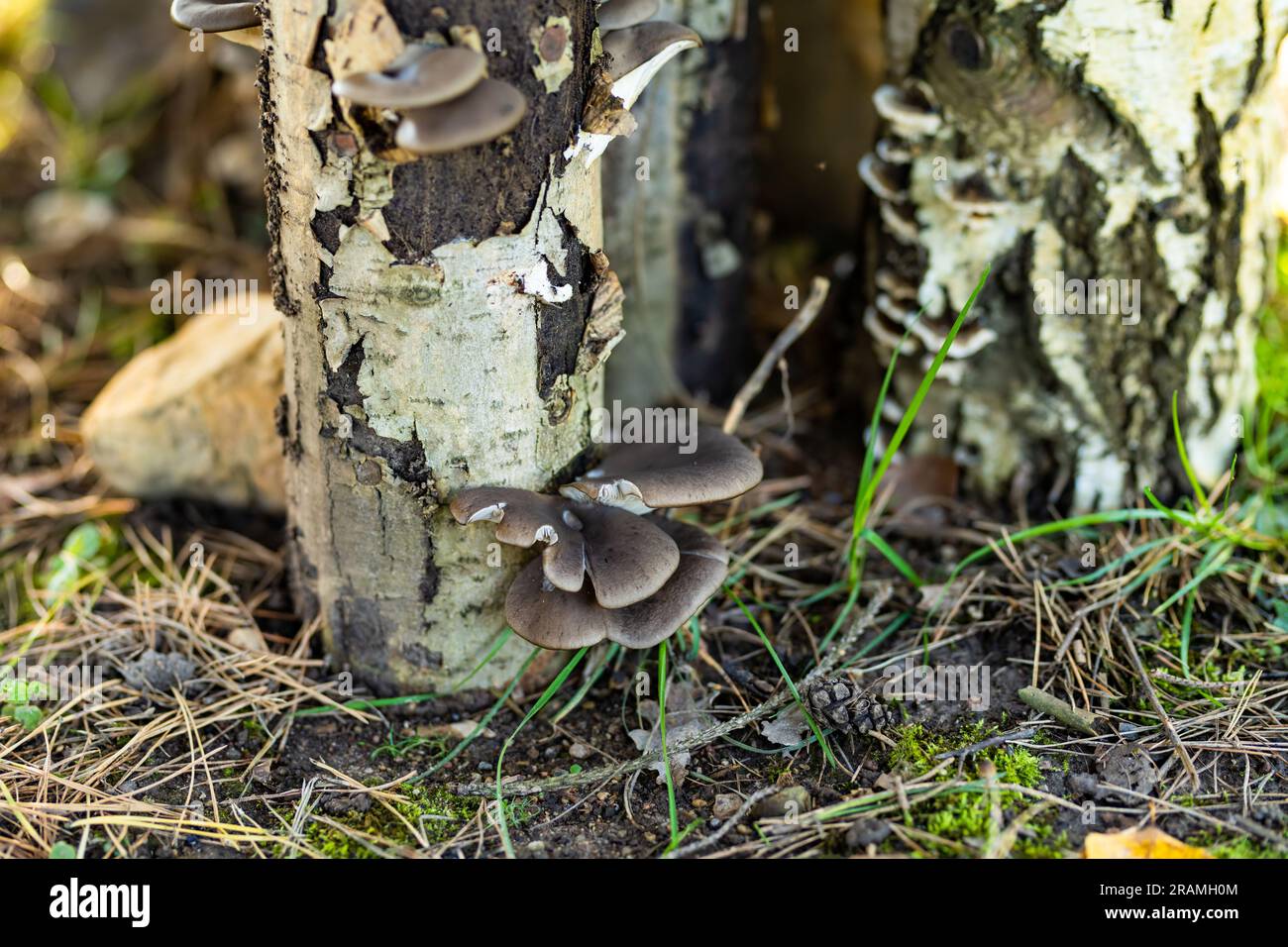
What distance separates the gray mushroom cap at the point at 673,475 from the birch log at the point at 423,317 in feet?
0.45

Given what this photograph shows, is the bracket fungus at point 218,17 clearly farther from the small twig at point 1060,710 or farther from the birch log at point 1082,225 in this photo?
the small twig at point 1060,710

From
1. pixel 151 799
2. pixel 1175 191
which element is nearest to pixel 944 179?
pixel 1175 191

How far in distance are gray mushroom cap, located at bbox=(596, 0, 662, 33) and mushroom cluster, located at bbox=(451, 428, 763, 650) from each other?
105cm

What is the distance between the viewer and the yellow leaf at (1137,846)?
91.0 inches

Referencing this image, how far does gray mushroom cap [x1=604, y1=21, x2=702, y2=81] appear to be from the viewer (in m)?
2.52

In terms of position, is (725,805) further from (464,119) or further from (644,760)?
(464,119)

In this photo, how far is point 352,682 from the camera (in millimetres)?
3000

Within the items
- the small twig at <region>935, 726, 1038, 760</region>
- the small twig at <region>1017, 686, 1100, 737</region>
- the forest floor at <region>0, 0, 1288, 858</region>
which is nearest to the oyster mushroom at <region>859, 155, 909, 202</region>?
the forest floor at <region>0, 0, 1288, 858</region>

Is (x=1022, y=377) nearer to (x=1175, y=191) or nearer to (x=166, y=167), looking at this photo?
(x=1175, y=191)

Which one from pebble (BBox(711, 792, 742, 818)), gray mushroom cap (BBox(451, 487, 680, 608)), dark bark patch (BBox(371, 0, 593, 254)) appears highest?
dark bark patch (BBox(371, 0, 593, 254))

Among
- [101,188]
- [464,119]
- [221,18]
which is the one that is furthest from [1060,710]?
[101,188]

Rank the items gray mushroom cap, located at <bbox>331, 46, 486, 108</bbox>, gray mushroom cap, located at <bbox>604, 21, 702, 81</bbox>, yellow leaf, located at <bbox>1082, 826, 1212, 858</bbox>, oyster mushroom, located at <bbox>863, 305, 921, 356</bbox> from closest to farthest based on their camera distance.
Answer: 1. gray mushroom cap, located at <bbox>331, 46, 486, 108</bbox>
2. yellow leaf, located at <bbox>1082, 826, 1212, 858</bbox>
3. gray mushroom cap, located at <bbox>604, 21, 702, 81</bbox>
4. oyster mushroom, located at <bbox>863, 305, 921, 356</bbox>

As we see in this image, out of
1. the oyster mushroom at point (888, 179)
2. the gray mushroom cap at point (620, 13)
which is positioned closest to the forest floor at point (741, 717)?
the oyster mushroom at point (888, 179)

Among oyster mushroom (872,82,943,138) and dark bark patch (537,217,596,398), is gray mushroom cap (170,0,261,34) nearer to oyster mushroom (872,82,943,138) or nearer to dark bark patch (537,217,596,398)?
dark bark patch (537,217,596,398)
